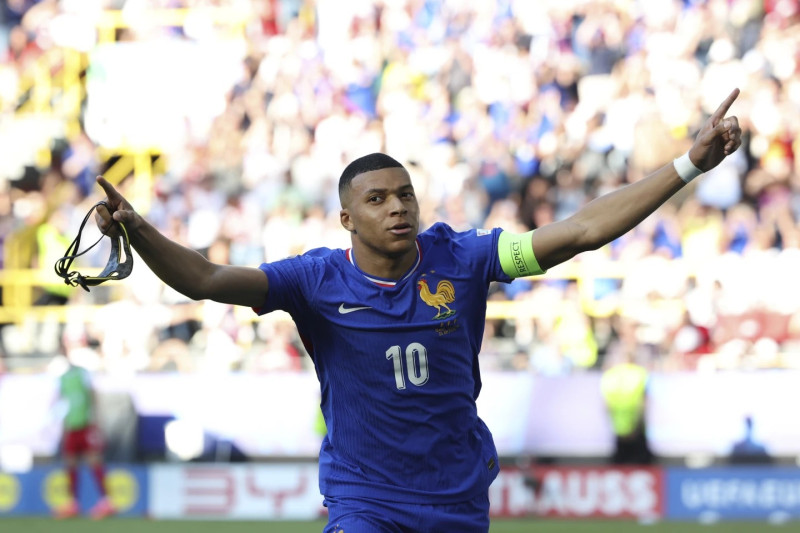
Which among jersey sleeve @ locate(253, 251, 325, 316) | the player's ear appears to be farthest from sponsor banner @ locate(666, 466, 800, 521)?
jersey sleeve @ locate(253, 251, 325, 316)

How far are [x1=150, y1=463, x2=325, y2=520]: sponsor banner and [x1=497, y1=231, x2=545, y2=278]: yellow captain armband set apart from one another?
24.7ft

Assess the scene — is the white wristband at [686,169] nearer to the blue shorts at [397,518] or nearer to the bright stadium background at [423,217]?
the blue shorts at [397,518]

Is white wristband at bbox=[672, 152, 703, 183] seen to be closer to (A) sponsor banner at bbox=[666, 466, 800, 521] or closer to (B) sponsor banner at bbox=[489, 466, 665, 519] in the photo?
(B) sponsor banner at bbox=[489, 466, 665, 519]

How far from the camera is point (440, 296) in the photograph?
194 inches

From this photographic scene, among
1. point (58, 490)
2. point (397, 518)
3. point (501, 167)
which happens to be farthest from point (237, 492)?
point (397, 518)

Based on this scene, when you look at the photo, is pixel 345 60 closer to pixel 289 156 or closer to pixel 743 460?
pixel 289 156

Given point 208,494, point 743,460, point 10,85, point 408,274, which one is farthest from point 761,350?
point 10,85

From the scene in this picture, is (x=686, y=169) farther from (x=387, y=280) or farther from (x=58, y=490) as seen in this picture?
(x=58, y=490)

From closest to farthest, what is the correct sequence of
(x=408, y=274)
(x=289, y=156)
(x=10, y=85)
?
(x=408, y=274)
(x=289, y=156)
(x=10, y=85)

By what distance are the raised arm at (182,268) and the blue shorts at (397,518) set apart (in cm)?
95

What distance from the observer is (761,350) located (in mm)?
12398

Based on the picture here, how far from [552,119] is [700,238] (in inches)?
101

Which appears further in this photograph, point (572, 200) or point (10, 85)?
point (10, 85)

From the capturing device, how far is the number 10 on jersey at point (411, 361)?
482cm
